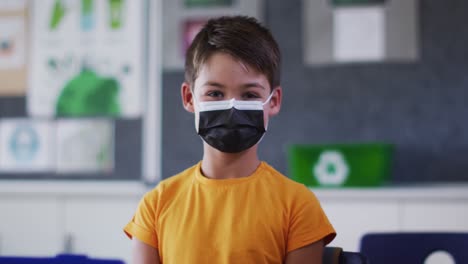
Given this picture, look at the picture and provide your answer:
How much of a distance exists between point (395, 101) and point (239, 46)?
1.46 metres

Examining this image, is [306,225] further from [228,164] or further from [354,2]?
[354,2]

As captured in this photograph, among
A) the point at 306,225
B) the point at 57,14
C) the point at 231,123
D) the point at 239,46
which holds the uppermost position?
the point at 57,14

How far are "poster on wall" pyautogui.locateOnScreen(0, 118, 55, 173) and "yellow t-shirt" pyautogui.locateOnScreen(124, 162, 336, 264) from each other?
5.83ft

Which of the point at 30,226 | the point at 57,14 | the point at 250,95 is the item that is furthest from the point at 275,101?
the point at 57,14

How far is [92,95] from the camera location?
2773mm

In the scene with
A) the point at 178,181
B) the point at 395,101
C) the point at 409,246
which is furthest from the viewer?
the point at 395,101

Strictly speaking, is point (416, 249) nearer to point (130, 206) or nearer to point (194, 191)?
point (194, 191)

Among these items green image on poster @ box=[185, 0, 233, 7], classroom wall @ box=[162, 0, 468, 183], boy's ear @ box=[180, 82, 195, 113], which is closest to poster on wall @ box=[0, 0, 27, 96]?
green image on poster @ box=[185, 0, 233, 7]

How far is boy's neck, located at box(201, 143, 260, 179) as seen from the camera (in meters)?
1.16

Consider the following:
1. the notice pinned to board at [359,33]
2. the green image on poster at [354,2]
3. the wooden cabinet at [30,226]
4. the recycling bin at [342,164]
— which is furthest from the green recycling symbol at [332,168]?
the wooden cabinet at [30,226]

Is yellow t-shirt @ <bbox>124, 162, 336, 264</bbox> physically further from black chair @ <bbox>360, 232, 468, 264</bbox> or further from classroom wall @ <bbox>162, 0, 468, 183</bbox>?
classroom wall @ <bbox>162, 0, 468, 183</bbox>

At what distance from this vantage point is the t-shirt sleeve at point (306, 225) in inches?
42.7

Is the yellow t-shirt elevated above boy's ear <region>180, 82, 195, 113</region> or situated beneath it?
situated beneath

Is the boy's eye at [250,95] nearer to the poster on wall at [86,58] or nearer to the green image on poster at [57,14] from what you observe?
the poster on wall at [86,58]
